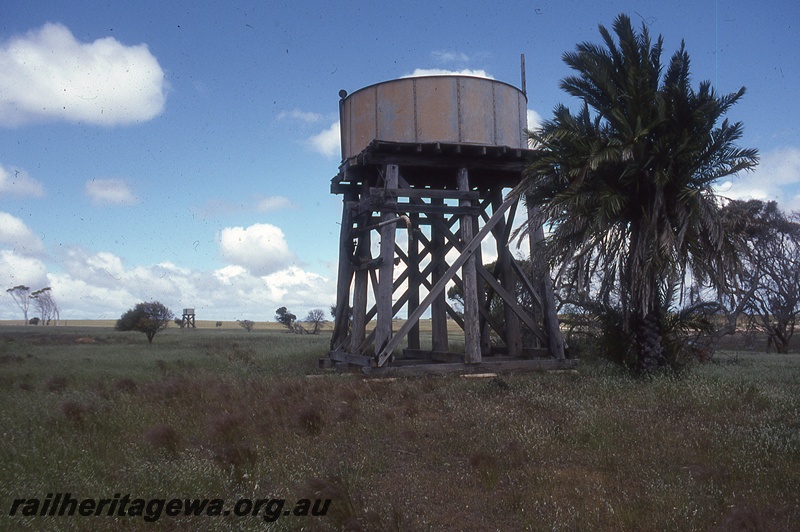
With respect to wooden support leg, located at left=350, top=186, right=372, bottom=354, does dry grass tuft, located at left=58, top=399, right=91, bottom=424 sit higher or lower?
lower

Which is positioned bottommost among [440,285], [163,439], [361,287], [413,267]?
[163,439]

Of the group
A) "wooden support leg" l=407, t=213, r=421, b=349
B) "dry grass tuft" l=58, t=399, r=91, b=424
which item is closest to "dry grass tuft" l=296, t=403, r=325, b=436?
"dry grass tuft" l=58, t=399, r=91, b=424

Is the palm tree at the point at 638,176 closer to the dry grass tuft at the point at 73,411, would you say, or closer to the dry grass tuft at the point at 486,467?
the dry grass tuft at the point at 486,467

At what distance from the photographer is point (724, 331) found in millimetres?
24672

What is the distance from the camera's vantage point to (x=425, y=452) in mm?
8180

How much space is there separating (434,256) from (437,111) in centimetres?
403

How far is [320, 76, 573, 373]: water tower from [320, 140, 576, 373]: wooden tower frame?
3 centimetres

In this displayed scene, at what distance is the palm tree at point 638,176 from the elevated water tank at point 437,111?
2.12 metres

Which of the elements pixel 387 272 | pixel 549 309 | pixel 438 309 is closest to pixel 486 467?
pixel 387 272

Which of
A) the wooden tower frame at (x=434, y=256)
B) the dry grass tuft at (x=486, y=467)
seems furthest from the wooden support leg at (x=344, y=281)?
the dry grass tuft at (x=486, y=467)

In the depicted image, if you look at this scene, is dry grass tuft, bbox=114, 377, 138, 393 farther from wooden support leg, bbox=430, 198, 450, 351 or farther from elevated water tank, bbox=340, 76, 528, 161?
wooden support leg, bbox=430, 198, 450, 351

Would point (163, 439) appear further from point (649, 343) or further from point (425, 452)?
point (649, 343)

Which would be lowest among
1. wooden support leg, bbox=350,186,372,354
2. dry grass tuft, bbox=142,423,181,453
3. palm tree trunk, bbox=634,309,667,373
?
dry grass tuft, bbox=142,423,181,453

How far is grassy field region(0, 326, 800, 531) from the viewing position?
579cm
